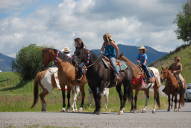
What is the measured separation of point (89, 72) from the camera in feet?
67.2

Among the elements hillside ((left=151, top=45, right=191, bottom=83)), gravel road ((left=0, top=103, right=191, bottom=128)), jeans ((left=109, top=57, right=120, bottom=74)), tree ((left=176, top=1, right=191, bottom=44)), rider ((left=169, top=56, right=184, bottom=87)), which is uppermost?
tree ((left=176, top=1, right=191, bottom=44))

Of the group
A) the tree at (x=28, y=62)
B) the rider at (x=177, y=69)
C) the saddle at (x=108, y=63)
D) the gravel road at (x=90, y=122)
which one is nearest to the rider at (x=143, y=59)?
the saddle at (x=108, y=63)

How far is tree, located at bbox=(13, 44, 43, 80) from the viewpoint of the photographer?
10800cm

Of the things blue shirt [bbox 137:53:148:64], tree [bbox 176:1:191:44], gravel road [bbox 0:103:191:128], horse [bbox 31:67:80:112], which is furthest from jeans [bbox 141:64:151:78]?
tree [bbox 176:1:191:44]

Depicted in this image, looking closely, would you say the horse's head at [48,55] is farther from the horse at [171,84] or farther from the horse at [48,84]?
the horse at [171,84]

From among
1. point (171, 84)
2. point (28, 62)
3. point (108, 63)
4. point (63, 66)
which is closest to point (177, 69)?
point (171, 84)

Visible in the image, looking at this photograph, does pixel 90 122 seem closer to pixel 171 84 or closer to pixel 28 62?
pixel 171 84

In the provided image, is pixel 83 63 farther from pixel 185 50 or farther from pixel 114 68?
pixel 185 50

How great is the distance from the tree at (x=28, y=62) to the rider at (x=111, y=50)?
84408 millimetres

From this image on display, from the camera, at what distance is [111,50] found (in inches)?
822

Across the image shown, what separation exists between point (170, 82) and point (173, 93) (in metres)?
0.63

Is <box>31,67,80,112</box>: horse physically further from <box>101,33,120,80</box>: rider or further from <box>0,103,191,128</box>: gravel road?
<box>0,103,191,128</box>: gravel road

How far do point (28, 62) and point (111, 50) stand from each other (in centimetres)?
9110

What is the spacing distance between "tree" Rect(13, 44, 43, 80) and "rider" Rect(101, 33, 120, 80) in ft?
277
